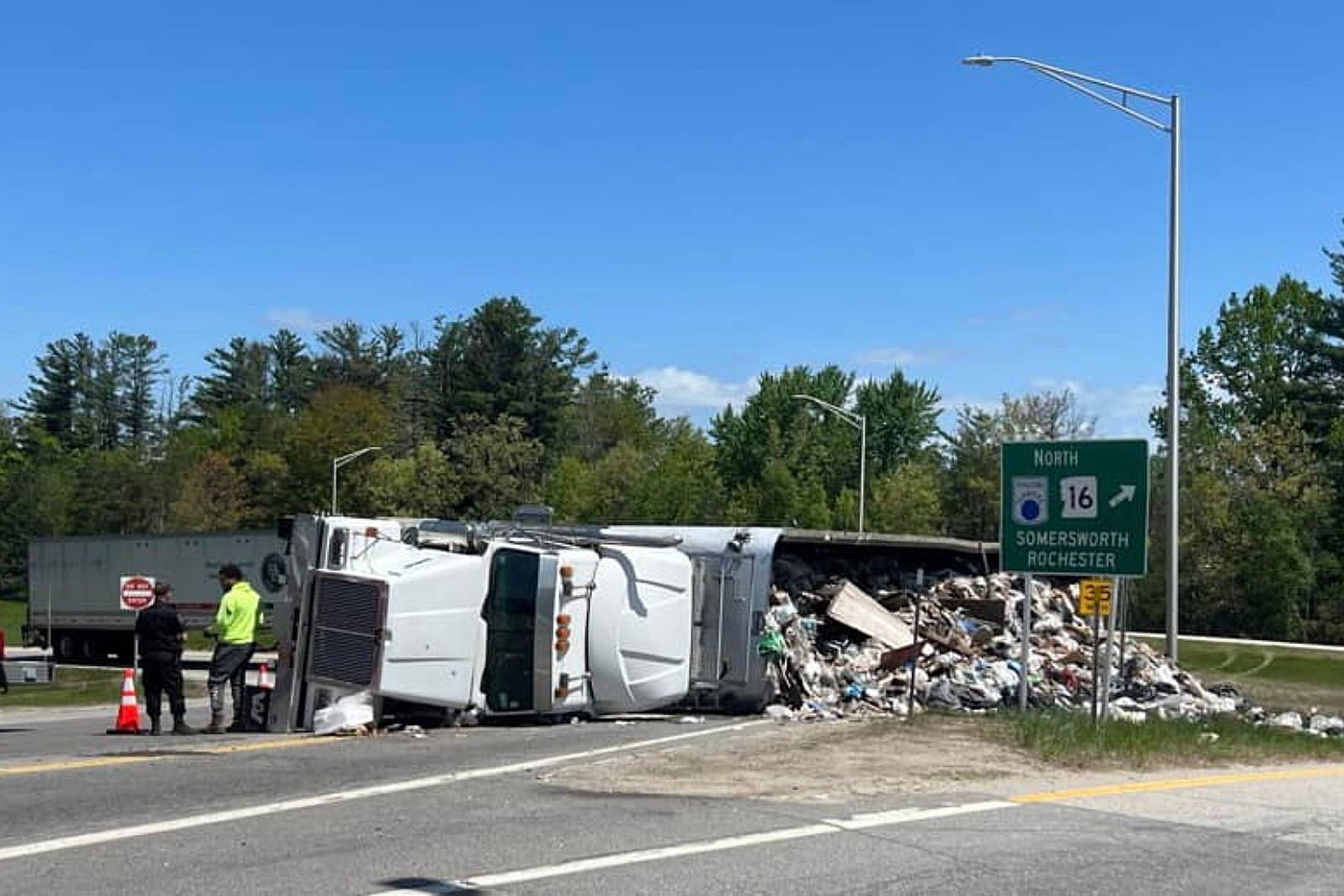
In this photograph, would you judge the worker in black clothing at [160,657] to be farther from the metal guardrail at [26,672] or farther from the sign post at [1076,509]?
the metal guardrail at [26,672]

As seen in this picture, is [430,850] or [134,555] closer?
[430,850]

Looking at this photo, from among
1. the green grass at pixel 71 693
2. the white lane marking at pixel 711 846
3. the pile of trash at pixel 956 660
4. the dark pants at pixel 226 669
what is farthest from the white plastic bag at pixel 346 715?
the green grass at pixel 71 693

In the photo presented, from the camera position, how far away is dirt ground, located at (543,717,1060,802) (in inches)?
416

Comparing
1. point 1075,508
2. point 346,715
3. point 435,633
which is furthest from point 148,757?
point 1075,508

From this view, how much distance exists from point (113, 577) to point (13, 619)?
46500 millimetres

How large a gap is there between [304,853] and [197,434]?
340 feet

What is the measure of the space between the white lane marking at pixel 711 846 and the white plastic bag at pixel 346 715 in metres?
6.88

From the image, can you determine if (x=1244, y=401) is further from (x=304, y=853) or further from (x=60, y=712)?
(x=304, y=853)

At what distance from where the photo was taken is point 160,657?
1491 cm

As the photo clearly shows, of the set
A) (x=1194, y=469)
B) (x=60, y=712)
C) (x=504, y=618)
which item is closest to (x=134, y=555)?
(x=60, y=712)

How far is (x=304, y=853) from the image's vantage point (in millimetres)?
7949

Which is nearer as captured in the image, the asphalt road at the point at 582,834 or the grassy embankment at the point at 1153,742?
the asphalt road at the point at 582,834

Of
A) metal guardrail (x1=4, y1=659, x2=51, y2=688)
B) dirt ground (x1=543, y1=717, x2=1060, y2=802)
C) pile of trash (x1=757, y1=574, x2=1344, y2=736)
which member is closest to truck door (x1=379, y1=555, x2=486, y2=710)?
dirt ground (x1=543, y1=717, x2=1060, y2=802)

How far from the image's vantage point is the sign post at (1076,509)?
551 inches
